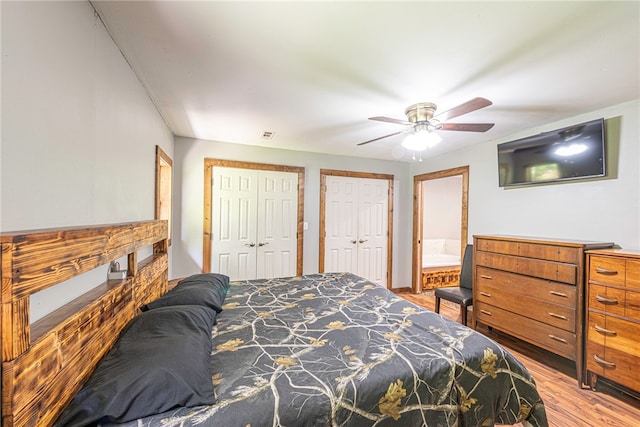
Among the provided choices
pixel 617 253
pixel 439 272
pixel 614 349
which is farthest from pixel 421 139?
pixel 439 272

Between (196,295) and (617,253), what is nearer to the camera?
(196,295)

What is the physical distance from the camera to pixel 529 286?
253 centimetres

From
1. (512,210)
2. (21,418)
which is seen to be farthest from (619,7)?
(21,418)

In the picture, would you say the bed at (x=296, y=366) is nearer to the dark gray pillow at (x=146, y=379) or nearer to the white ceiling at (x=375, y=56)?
the dark gray pillow at (x=146, y=379)

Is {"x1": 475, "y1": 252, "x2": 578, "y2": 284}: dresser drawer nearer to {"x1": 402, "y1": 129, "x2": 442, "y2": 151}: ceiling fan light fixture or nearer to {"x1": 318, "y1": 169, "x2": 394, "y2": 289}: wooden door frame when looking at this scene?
{"x1": 402, "y1": 129, "x2": 442, "y2": 151}: ceiling fan light fixture

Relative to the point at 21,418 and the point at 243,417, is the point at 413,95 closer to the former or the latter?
the point at 243,417

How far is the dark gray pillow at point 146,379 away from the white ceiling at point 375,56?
61.7 inches

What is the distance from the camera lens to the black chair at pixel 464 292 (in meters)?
3.07

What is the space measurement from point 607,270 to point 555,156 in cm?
121

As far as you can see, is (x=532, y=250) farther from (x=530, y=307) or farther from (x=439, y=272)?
(x=439, y=272)

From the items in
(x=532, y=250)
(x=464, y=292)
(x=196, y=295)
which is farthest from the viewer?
(x=464, y=292)

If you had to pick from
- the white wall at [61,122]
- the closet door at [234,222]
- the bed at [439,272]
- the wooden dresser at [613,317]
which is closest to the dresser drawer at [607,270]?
the wooden dresser at [613,317]

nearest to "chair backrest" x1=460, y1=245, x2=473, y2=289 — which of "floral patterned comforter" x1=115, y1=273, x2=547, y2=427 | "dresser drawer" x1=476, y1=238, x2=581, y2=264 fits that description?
"dresser drawer" x1=476, y1=238, x2=581, y2=264

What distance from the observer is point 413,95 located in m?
2.15
